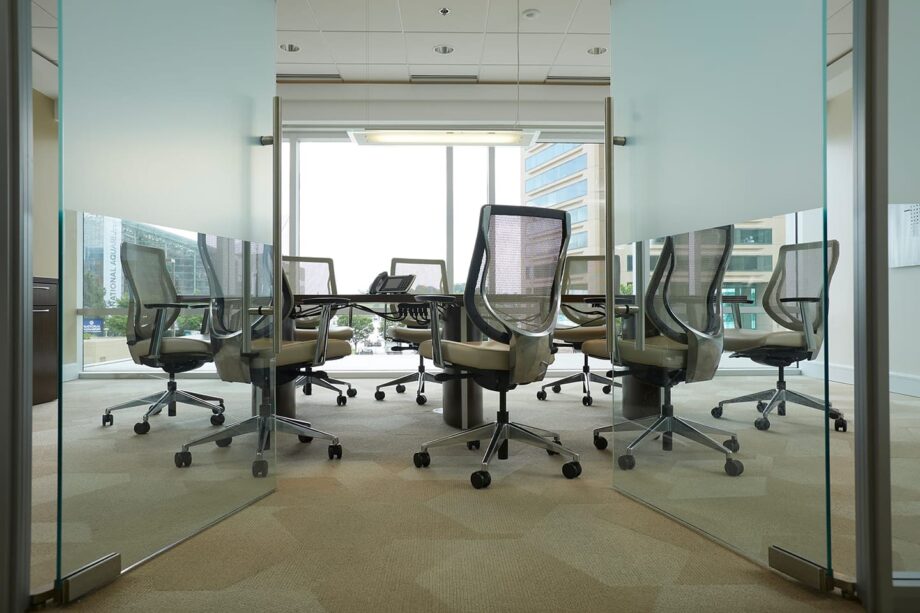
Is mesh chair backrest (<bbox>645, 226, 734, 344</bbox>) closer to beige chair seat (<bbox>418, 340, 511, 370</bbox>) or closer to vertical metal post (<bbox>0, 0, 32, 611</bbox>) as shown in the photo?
beige chair seat (<bbox>418, 340, 511, 370</bbox>)

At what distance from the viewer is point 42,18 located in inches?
171

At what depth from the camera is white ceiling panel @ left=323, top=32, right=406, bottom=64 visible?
5.15 meters

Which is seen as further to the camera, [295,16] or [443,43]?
[443,43]

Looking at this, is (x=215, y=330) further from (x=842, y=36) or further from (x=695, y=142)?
(x=842, y=36)

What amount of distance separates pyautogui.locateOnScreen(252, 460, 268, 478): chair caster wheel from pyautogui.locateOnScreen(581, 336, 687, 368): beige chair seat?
1663 millimetres

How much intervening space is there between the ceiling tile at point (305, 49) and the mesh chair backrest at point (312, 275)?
2096mm

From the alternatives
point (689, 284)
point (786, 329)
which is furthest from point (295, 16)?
point (786, 329)

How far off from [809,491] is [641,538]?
0.58 metres

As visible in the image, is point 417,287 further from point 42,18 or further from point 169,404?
point 42,18

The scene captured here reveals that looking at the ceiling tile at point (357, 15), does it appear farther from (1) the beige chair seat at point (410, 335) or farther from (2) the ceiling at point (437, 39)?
(1) the beige chair seat at point (410, 335)

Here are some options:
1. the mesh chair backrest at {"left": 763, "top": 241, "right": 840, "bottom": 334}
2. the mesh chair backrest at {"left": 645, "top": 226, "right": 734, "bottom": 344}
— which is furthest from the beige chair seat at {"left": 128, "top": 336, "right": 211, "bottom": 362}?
the mesh chair backrest at {"left": 763, "top": 241, "right": 840, "bottom": 334}

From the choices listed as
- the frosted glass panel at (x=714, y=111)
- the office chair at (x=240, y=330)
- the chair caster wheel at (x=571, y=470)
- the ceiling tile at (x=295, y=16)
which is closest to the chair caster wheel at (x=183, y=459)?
the office chair at (x=240, y=330)

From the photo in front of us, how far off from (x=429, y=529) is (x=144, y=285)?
131 centimetres

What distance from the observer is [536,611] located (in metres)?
1.48
